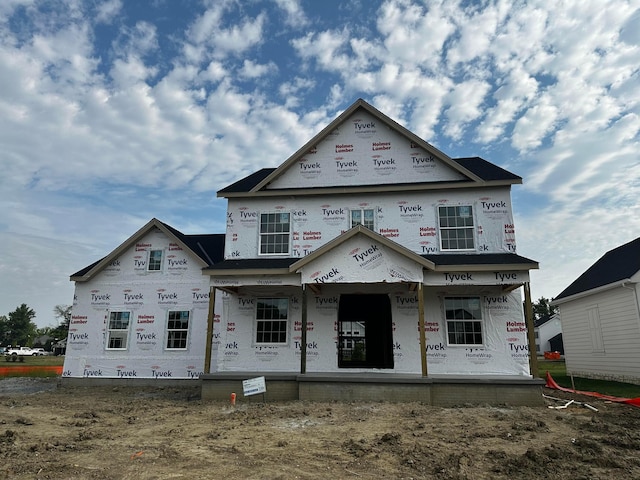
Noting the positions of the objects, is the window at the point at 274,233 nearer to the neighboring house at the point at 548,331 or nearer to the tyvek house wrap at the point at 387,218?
the tyvek house wrap at the point at 387,218

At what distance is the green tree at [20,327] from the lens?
8888 centimetres

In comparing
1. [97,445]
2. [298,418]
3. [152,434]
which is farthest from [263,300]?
[97,445]

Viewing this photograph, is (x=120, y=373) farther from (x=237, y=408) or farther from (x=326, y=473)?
(x=326, y=473)

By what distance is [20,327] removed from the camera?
9006cm

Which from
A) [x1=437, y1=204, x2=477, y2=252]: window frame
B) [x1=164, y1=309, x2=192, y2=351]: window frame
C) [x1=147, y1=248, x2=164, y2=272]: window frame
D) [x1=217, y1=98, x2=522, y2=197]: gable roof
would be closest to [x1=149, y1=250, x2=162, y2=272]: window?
[x1=147, y1=248, x2=164, y2=272]: window frame

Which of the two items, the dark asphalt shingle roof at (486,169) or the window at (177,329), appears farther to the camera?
the window at (177,329)

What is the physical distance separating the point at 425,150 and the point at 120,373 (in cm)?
1448

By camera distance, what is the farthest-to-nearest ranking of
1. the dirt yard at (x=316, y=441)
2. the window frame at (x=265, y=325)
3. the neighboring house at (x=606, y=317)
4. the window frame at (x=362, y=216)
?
1. the neighboring house at (x=606, y=317)
2. the window frame at (x=362, y=216)
3. the window frame at (x=265, y=325)
4. the dirt yard at (x=316, y=441)

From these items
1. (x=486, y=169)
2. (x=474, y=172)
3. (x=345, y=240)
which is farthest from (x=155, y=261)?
(x=486, y=169)

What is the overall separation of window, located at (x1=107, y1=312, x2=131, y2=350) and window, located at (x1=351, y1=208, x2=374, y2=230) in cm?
989

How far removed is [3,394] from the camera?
14102 mm

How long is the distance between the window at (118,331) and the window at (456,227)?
1270 centimetres

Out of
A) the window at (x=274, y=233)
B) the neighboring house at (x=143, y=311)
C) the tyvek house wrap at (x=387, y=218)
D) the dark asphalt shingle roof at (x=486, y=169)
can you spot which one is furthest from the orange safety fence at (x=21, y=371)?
the dark asphalt shingle roof at (x=486, y=169)

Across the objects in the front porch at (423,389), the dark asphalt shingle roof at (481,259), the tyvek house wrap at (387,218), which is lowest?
the front porch at (423,389)
